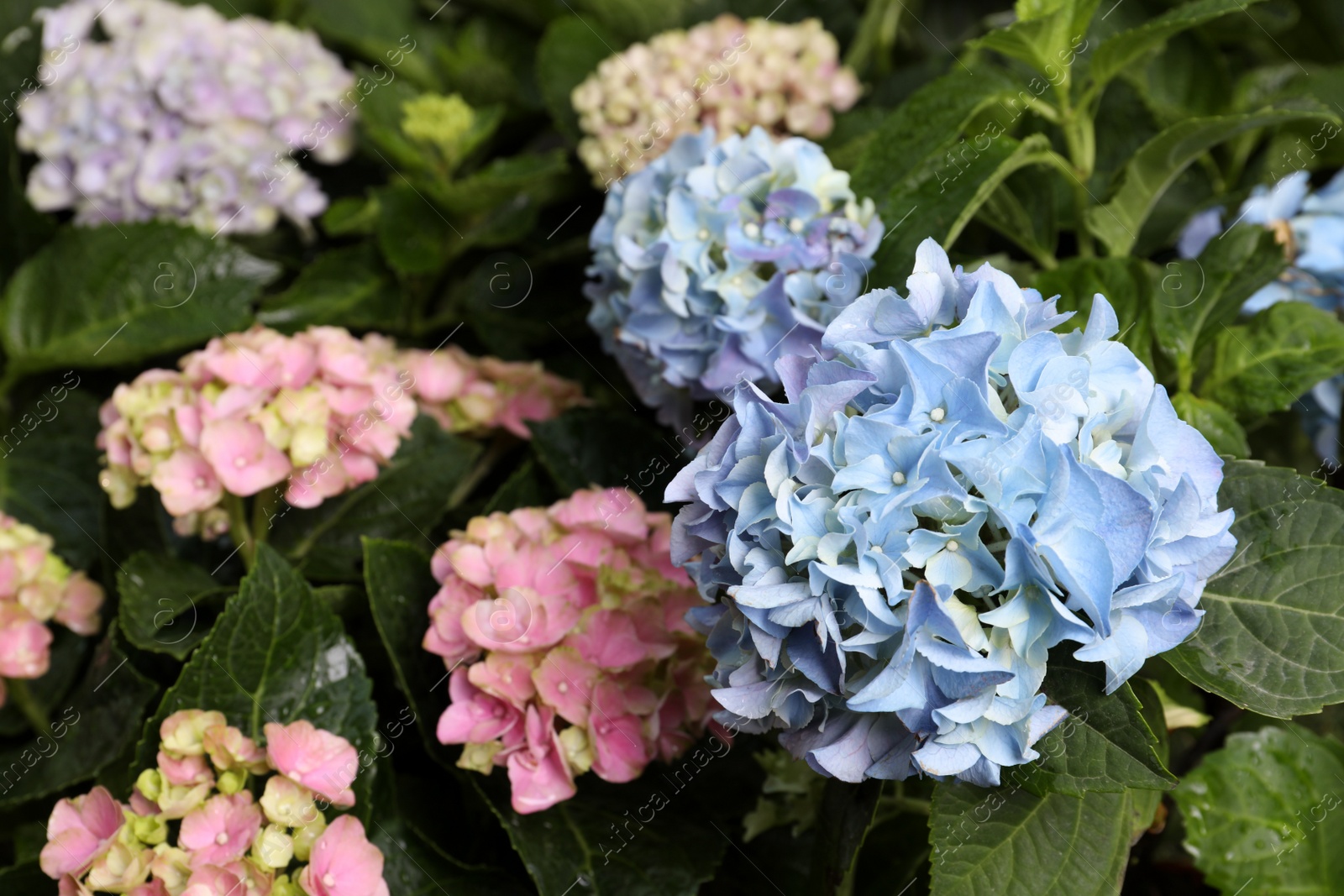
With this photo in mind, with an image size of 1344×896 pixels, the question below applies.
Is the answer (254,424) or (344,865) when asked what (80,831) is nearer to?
(344,865)

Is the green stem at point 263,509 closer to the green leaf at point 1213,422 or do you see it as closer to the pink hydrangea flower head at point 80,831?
the pink hydrangea flower head at point 80,831

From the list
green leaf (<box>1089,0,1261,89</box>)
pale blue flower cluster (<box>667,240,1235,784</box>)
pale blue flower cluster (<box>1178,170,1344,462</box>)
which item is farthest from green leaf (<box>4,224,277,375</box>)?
pale blue flower cluster (<box>1178,170,1344,462</box>)

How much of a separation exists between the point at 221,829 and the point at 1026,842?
1.61ft

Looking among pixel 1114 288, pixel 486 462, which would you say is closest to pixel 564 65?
pixel 486 462

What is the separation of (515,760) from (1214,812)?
533 mm

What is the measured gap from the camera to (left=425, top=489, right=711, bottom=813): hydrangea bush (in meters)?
0.73

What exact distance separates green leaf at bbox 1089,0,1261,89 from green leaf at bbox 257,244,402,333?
734mm

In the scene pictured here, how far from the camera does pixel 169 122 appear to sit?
3.75ft

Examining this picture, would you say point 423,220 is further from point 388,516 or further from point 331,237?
point 388,516

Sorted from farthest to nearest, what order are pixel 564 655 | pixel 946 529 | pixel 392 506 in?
pixel 392 506
pixel 564 655
pixel 946 529

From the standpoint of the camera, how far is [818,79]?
1124 mm

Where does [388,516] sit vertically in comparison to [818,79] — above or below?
below

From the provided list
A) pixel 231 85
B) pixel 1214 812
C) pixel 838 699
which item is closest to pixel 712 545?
pixel 838 699

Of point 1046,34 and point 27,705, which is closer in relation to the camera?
point 1046,34
